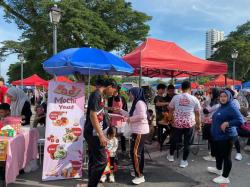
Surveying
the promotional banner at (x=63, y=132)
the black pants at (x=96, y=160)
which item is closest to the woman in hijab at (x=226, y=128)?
the black pants at (x=96, y=160)

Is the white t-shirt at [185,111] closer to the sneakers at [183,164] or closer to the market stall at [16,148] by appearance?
the sneakers at [183,164]

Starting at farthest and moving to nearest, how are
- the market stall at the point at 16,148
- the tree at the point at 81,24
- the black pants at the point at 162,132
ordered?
the tree at the point at 81,24
the black pants at the point at 162,132
the market stall at the point at 16,148

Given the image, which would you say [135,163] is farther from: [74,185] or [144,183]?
[74,185]

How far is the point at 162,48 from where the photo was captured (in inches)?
333

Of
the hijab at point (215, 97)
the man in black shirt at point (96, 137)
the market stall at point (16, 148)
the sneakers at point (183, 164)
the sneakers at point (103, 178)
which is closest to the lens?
the man in black shirt at point (96, 137)

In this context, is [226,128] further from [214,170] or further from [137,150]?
[137,150]

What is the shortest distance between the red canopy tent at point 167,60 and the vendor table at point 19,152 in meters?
3.03

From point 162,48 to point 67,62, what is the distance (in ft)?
12.2

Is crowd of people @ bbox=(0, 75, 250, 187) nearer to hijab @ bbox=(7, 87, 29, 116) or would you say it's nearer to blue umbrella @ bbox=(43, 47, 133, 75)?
hijab @ bbox=(7, 87, 29, 116)

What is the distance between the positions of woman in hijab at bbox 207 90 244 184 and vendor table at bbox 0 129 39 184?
11.3ft

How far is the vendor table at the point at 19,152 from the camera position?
15.8ft

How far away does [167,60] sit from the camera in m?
7.73

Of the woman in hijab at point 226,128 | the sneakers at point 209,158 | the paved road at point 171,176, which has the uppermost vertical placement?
the woman in hijab at point 226,128

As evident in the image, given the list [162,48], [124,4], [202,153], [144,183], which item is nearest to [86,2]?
[124,4]
